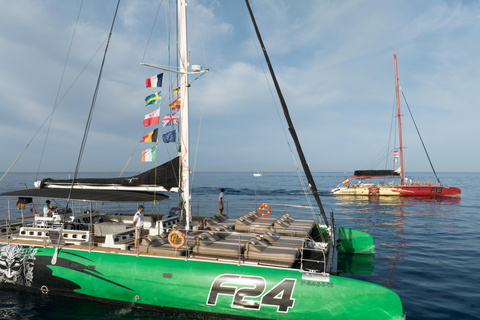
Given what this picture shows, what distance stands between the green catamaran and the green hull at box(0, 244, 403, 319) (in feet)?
0.09

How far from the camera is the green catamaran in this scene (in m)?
8.41

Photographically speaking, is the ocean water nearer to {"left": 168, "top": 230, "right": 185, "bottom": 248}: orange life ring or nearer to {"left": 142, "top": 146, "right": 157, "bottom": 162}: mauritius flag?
{"left": 168, "top": 230, "right": 185, "bottom": 248}: orange life ring

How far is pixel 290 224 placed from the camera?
557 inches

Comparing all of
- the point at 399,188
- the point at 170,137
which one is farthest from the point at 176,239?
the point at 399,188

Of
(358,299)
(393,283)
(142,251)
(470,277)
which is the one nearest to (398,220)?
(470,277)

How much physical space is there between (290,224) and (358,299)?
20.1 feet

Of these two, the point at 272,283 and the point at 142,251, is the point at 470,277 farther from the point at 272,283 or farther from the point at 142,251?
the point at 142,251

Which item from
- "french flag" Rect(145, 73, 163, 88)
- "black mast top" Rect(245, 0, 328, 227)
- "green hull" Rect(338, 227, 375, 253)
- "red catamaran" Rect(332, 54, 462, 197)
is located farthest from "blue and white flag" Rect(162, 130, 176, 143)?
"red catamaran" Rect(332, 54, 462, 197)

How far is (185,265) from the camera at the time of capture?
378 inches

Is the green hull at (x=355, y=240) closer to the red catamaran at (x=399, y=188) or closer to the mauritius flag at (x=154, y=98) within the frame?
the mauritius flag at (x=154, y=98)

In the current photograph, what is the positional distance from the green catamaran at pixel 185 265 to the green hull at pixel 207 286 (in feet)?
0.09

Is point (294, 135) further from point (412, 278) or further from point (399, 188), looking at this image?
point (399, 188)

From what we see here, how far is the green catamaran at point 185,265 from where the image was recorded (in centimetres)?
841

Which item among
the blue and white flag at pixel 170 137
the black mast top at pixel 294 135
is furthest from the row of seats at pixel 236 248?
the blue and white flag at pixel 170 137
